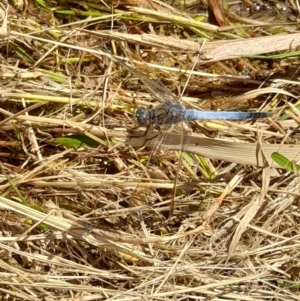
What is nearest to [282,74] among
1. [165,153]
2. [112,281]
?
[165,153]

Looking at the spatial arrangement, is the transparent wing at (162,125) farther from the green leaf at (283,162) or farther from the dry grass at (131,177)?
the green leaf at (283,162)

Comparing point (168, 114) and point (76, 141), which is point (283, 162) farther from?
point (76, 141)

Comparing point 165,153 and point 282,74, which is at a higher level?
point 282,74

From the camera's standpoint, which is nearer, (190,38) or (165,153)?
(165,153)

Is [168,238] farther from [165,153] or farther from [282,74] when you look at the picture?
[282,74]

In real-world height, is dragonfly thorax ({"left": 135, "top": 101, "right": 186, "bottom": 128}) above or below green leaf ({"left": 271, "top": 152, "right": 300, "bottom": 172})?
above

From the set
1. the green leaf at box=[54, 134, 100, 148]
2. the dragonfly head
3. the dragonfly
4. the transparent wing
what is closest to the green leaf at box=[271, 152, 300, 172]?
the dragonfly

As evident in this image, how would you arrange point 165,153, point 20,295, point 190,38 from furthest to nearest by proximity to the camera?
point 190,38 → point 165,153 → point 20,295

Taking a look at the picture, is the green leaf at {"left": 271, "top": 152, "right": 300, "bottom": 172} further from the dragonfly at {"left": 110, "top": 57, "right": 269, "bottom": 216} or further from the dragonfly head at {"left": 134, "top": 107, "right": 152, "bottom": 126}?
the dragonfly head at {"left": 134, "top": 107, "right": 152, "bottom": 126}
